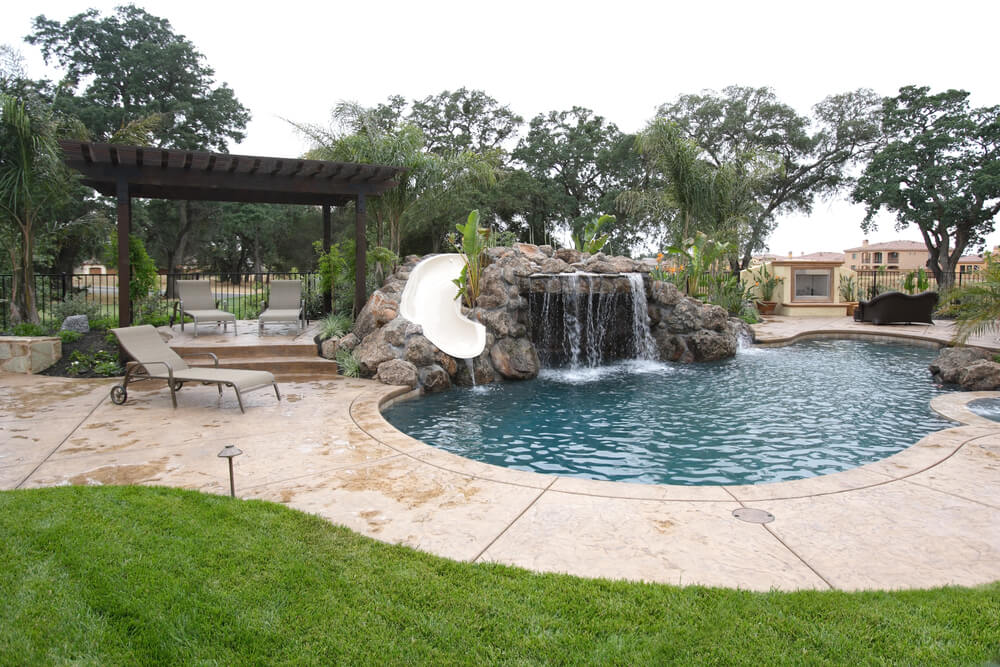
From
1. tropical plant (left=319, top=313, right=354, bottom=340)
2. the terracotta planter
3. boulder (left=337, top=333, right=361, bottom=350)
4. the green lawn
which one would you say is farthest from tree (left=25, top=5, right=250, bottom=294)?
the green lawn

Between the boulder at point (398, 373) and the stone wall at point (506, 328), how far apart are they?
0.02 m

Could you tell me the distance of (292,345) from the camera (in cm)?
1029

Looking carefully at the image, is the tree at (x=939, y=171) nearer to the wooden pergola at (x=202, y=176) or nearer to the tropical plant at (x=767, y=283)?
the tropical plant at (x=767, y=283)

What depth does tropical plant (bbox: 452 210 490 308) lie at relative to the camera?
1128cm


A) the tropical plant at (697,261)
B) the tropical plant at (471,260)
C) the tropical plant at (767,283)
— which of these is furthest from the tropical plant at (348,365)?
the tropical plant at (767,283)

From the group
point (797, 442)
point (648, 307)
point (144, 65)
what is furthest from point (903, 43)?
point (144, 65)

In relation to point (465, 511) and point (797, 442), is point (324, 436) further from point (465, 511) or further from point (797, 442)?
point (797, 442)

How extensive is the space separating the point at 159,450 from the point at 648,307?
9990 mm

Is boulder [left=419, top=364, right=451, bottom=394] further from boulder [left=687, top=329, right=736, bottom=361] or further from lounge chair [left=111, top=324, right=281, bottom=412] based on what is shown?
boulder [left=687, top=329, right=736, bottom=361]

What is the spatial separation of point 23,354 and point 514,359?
7824mm

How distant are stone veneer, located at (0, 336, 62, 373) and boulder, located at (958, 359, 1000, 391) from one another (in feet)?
47.5

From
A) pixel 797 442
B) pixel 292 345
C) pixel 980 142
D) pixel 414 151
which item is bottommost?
pixel 797 442

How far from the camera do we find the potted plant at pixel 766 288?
22484 mm

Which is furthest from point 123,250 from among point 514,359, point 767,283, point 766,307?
point 767,283
